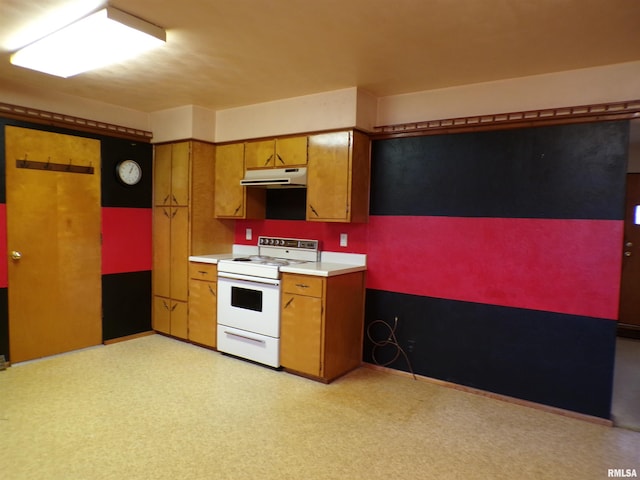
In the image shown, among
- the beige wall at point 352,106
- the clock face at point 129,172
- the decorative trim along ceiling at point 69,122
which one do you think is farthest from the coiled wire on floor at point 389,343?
the decorative trim along ceiling at point 69,122

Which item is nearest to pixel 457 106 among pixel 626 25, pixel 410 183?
pixel 410 183

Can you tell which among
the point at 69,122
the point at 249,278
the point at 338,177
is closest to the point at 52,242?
the point at 69,122

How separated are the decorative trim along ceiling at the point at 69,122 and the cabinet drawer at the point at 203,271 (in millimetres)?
1570

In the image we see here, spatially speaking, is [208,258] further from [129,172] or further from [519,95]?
[519,95]

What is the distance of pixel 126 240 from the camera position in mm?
4422

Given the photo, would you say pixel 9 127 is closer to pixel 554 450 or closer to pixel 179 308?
pixel 179 308

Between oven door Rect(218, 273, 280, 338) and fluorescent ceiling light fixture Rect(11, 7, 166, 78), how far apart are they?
2083mm

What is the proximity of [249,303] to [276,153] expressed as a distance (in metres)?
1.50

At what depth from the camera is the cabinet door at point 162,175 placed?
448 centimetres

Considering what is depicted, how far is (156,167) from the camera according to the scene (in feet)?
15.1

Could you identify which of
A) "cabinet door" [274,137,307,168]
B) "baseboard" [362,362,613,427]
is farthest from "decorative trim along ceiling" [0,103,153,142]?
"baseboard" [362,362,613,427]

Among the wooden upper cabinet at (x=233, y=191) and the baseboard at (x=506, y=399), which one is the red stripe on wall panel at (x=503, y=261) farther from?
the wooden upper cabinet at (x=233, y=191)

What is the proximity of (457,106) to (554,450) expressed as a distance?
2.61 meters

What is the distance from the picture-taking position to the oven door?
3648mm
